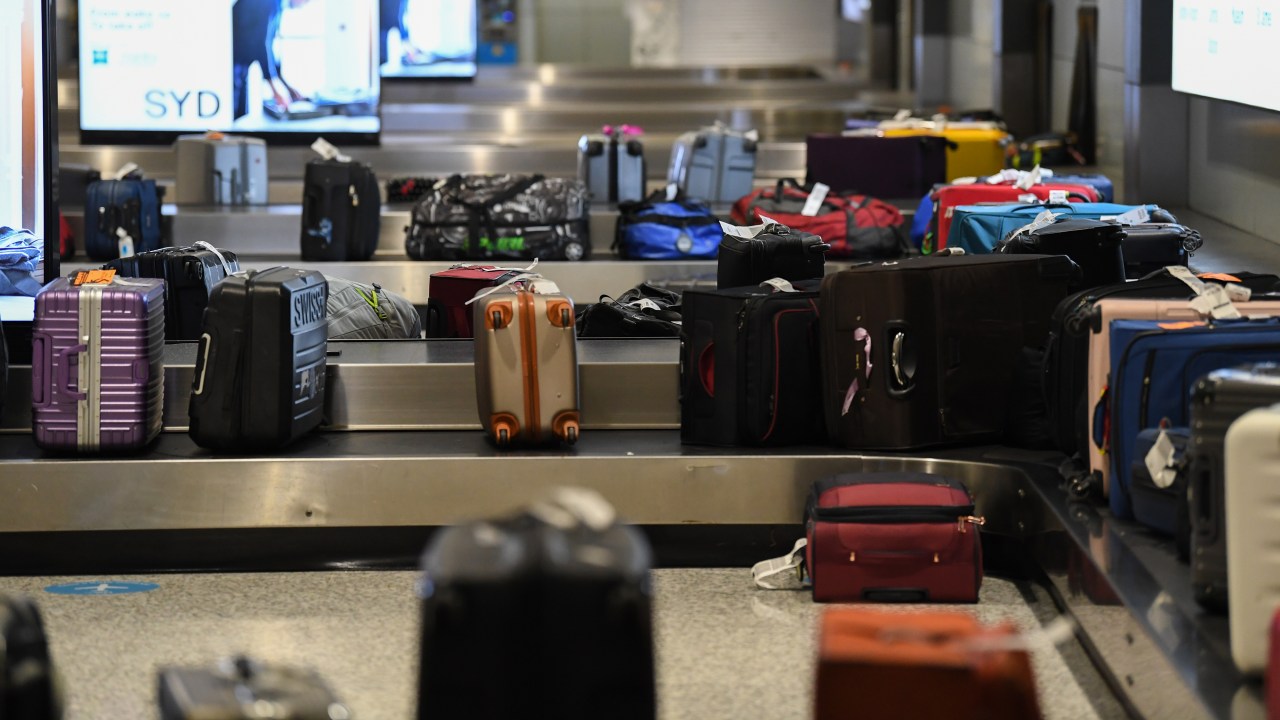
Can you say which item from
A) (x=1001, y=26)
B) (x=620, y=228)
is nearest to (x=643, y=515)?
(x=620, y=228)

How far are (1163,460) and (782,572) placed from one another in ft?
3.32

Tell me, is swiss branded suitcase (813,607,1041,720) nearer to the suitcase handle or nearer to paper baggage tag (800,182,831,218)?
the suitcase handle

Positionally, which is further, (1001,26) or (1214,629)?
(1001,26)

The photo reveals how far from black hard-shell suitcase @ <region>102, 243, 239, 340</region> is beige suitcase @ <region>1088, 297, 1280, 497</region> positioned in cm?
255

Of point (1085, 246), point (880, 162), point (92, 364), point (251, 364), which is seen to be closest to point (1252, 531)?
point (1085, 246)

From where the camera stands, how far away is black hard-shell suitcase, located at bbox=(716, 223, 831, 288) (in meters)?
4.84

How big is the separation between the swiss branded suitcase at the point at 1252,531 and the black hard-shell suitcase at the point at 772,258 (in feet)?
7.44

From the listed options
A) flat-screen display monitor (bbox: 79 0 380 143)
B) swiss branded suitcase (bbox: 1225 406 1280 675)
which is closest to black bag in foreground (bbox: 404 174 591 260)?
flat-screen display monitor (bbox: 79 0 380 143)

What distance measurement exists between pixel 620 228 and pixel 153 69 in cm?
346

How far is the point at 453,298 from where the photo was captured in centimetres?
518

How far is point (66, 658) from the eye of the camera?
336 centimetres

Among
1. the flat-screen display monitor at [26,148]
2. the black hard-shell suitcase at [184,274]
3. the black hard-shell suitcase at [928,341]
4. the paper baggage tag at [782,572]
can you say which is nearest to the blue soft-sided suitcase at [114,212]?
the black hard-shell suitcase at [184,274]

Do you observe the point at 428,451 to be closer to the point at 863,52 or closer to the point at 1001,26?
the point at 1001,26

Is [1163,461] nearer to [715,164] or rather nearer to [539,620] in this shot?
[539,620]
